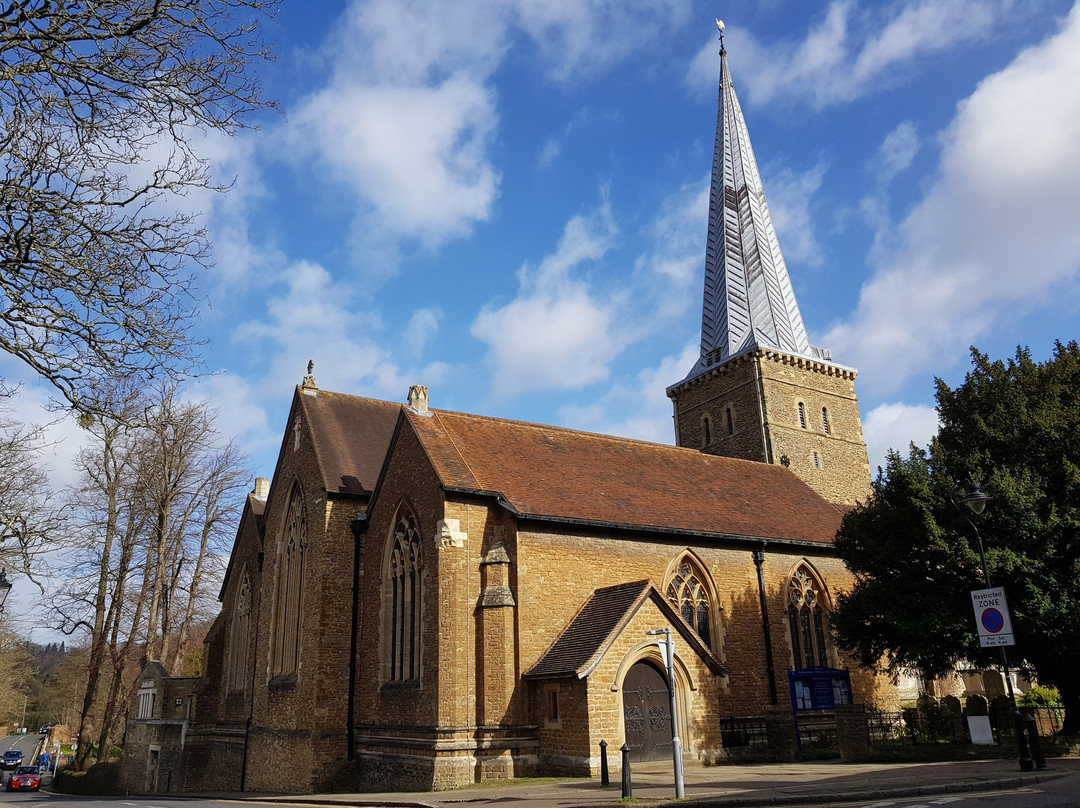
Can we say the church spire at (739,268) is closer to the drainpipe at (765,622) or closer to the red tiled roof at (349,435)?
the drainpipe at (765,622)

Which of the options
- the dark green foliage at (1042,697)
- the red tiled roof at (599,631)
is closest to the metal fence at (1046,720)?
the dark green foliage at (1042,697)

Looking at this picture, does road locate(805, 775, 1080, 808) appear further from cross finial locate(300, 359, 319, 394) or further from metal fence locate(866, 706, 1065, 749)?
cross finial locate(300, 359, 319, 394)

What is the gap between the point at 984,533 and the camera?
19328 mm

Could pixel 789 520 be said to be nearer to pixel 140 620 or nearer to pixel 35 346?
pixel 35 346

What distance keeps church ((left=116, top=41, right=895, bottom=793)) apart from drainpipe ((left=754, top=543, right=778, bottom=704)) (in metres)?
0.04

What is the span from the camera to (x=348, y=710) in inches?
874

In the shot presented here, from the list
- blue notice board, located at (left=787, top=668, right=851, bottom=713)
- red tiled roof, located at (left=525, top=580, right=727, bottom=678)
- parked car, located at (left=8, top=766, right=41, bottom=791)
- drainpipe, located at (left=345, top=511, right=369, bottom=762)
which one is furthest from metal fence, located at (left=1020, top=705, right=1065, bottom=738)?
parked car, located at (left=8, top=766, right=41, bottom=791)

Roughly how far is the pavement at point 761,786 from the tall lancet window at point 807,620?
6.38 meters

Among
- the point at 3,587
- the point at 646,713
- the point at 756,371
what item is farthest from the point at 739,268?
the point at 3,587

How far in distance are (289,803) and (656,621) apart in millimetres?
9086

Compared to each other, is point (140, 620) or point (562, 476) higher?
point (562, 476)

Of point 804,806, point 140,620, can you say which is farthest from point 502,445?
point 140,620

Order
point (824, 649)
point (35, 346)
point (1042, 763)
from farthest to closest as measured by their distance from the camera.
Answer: point (824, 649), point (1042, 763), point (35, 346)

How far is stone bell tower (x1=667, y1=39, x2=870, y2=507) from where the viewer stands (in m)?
36.6
